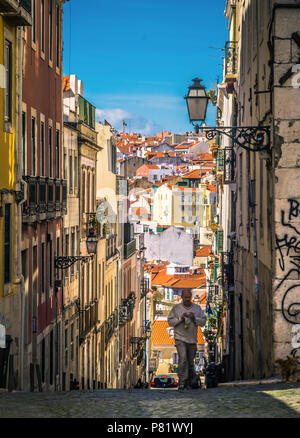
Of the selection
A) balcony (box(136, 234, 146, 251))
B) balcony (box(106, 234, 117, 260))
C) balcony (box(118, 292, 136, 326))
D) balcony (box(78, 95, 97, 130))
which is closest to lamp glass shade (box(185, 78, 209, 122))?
balcony (box(78, 95, 97, 130))

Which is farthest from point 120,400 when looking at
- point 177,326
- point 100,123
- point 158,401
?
point 100,123

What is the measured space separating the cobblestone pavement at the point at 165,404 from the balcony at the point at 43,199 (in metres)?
7.49

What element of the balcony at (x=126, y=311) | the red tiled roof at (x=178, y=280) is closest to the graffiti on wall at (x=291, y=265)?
the balcony at (x=126, y=311)

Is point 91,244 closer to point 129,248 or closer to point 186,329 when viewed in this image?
point 186,329

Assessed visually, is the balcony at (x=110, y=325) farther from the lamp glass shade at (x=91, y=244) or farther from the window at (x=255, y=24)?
the window at (x=255, y=24)

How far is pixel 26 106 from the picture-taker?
19359mm

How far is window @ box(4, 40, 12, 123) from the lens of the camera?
16.1 metres

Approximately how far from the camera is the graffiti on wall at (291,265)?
13.0 metres

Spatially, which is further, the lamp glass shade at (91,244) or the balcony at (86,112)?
the balcony at (86,112)

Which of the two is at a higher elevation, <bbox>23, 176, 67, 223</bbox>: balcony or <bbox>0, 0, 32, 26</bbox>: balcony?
<bbox>0, 0, 32, 26</bbox>: balcony

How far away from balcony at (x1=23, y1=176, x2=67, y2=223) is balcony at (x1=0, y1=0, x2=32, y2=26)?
11.7 feet

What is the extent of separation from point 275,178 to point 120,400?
4.25m

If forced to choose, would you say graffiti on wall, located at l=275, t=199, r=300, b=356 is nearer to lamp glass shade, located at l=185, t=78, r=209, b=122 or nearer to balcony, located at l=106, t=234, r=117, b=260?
lamp glass shade, located at l=185, t=78, r=209, b=122
